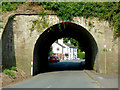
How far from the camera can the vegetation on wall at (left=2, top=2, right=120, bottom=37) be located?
782 inches

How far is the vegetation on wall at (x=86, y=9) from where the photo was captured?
1986 cm

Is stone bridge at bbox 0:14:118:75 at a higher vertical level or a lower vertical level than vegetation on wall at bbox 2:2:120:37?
lower

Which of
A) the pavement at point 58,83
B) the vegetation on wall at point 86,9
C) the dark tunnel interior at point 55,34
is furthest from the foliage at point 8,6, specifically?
the pavement at point 58,83

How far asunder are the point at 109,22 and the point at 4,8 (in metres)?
10.1

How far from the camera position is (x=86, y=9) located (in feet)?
66.1

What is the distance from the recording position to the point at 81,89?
434 inches

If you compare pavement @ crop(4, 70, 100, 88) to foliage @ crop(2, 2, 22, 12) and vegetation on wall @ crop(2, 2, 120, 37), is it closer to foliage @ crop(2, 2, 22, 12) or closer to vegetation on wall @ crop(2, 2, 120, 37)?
vegetation on wall @ crop(2, 2, 120, 37)

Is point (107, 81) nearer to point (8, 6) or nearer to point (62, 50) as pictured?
point (8, 6)

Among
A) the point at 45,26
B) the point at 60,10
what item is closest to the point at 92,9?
the point at 60,10

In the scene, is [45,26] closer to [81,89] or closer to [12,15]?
[12,15]

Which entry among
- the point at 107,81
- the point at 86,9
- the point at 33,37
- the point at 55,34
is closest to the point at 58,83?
the point at 107,81

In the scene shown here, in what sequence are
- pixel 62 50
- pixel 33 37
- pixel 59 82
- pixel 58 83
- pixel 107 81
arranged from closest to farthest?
pixel 58 83 < pixel 107 81 < pixel 59 82 < pixel 33 37 < pixel 62 50

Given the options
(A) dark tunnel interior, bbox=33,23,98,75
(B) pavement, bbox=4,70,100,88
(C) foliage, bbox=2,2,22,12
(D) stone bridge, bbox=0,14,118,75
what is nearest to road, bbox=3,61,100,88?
(B) pavement, bbox=4,70,100,88

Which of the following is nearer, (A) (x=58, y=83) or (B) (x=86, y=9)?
(A) (x=58, y=83)
